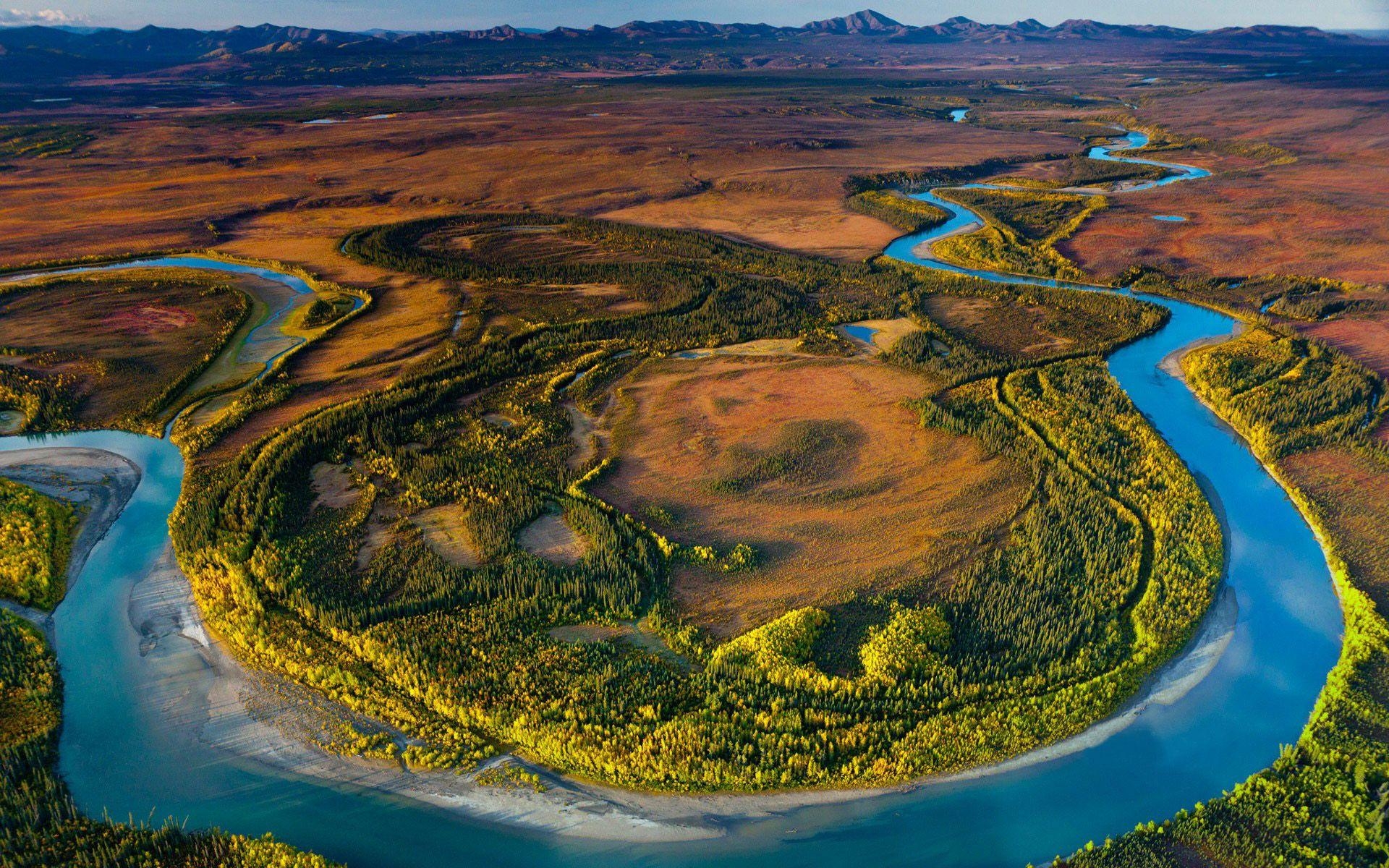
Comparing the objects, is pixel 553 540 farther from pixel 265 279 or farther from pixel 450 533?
pixel 265 279

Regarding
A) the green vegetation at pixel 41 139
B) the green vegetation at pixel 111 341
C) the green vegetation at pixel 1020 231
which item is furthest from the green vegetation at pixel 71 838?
the green vegetation at pixel 41 139

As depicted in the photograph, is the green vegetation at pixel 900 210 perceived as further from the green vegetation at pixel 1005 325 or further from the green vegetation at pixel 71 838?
the green vegetation at pixel 71 838

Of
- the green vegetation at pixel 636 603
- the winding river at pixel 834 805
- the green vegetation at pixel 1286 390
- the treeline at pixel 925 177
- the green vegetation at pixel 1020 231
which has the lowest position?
the winding river at pixel 834 805

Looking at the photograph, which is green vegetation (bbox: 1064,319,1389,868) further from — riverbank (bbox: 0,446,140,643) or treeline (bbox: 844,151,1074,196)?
treeline (bbox: 844,151,1074,196)

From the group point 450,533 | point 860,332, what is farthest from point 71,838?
point 860,332

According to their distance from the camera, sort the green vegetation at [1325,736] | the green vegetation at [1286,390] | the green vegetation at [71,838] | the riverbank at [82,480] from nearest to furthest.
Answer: the green vegetation at [71,838]
the green vegetation at [1325,736]
the riverbank at [82,480]
the green vegetation at [1286,390]

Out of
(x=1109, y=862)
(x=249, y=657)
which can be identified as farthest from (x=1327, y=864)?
(x=249, y=657)

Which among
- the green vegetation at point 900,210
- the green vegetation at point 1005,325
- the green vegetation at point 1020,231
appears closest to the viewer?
the green vegetation at point 1005,325
